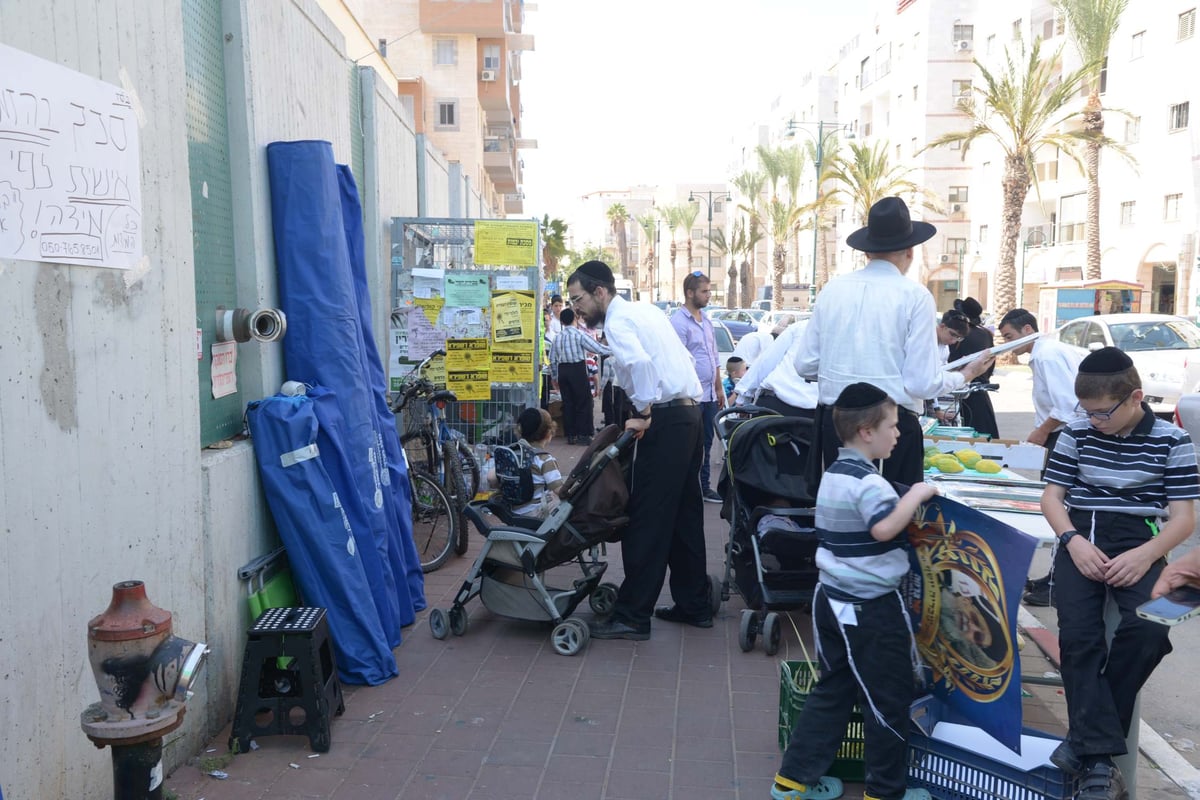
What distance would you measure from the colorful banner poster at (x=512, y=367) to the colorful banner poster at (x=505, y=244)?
851 mm

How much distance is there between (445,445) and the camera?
7953 millimetres

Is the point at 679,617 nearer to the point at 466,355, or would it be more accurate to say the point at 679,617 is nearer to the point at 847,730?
the point at 847,730

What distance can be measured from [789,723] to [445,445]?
14.3ft

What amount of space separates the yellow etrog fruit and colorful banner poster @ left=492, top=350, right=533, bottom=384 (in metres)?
4.36

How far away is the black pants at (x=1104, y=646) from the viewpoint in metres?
3.60

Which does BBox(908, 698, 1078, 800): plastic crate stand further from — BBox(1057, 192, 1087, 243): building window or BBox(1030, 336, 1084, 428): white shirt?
BBox(1057, 192, 1087, 243): building window

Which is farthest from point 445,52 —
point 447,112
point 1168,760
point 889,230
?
point 1168,760

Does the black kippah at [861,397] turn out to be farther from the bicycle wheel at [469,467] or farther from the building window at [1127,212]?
the building window at [1127,212]

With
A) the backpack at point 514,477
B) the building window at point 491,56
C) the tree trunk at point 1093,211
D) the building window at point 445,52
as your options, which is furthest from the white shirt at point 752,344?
the building window at point 491,56

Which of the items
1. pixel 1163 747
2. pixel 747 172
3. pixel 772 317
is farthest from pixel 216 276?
pixel 747 172

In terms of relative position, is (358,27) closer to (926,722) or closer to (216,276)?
(216,276)

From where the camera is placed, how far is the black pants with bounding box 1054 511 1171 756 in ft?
11.8

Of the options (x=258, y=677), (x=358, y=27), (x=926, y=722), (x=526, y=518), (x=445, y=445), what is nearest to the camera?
(x=926, y=722)

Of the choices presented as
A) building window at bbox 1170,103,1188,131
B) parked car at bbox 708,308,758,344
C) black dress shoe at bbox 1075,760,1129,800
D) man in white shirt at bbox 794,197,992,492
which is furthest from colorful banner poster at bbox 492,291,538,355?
building window at bbox 1170,103,1188,131
